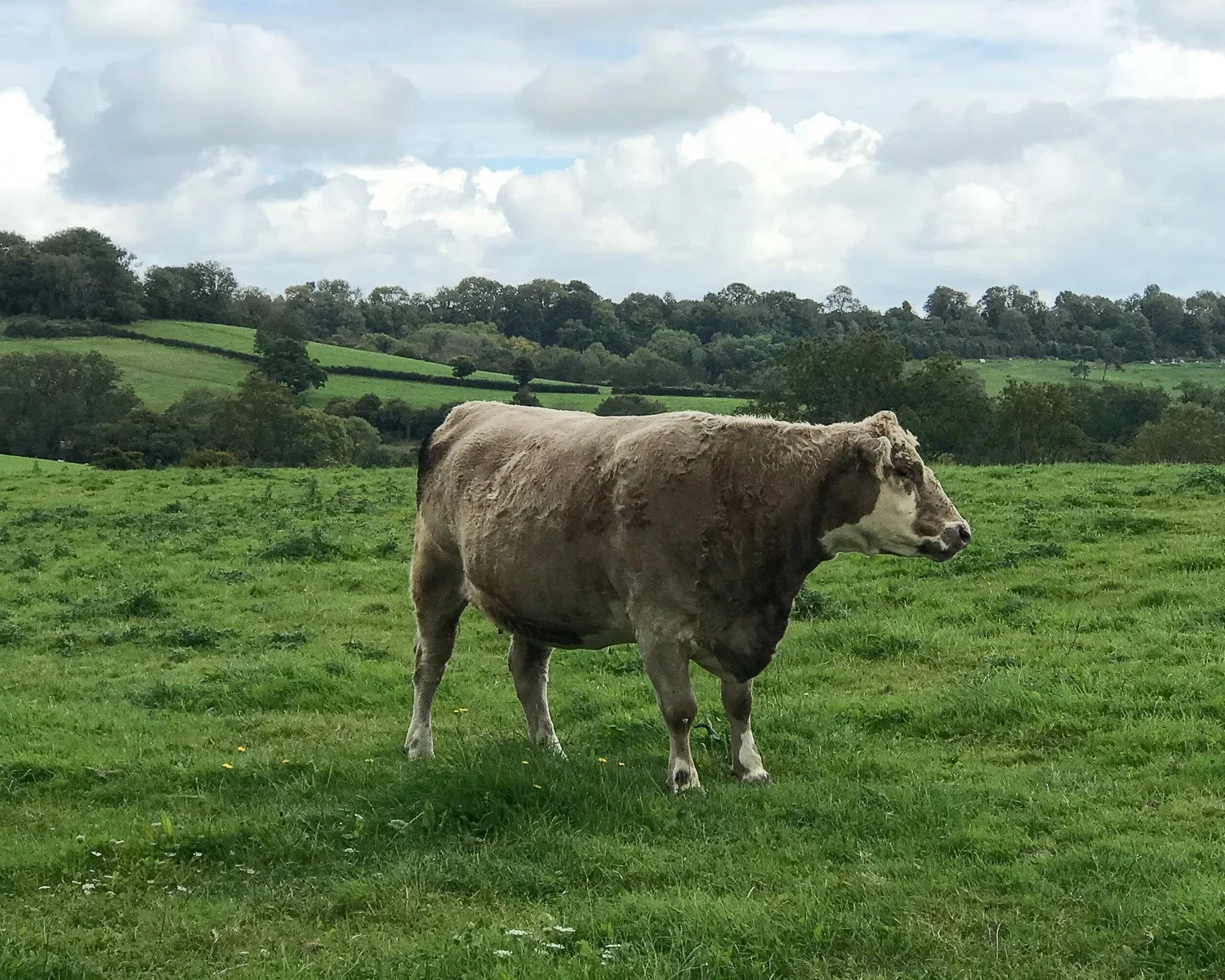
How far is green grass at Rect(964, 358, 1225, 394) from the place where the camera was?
10088cm

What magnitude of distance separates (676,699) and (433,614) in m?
2.85

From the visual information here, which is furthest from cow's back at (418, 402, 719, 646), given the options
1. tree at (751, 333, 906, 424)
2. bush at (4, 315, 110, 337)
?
bush at (4, 315, 110, 337)

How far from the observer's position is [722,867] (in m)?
7.04

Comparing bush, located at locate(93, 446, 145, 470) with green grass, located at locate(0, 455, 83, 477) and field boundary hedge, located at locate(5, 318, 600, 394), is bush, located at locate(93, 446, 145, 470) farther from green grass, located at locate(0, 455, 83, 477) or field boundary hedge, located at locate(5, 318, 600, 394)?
field boundary hedge, located at locate(5, 318, 600, 394)

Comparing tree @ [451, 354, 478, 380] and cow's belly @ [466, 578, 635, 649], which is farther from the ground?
tree @ [451, 354, 478, 380]

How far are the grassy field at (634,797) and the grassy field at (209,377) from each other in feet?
151

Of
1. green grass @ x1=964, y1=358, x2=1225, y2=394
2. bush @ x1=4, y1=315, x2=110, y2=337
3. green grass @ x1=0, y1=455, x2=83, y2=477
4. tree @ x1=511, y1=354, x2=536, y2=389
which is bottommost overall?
green grass @ x1=0, y1=455, x2=83, y2=477

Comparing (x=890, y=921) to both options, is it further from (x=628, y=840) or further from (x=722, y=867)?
(x=628, y=840)

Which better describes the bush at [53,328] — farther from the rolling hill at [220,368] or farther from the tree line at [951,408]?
the tree line at [951,408]

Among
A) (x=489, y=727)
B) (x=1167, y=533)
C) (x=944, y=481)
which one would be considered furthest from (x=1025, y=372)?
(x=489, y=727)

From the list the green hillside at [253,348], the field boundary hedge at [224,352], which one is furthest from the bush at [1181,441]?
the green hillside at [253,348]

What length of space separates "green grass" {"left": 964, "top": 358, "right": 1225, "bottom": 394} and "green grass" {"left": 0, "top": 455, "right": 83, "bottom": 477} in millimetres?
68629

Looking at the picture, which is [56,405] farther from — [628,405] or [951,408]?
[951,408]

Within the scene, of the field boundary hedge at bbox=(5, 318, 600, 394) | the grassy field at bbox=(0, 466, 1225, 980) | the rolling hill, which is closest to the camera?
the grassy field at bbox=(0, 466, 1225, 980)
